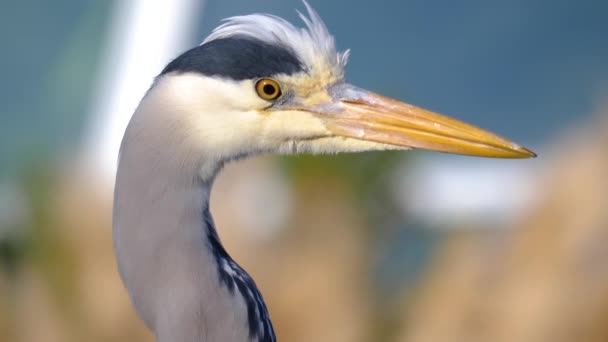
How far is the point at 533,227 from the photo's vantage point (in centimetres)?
317

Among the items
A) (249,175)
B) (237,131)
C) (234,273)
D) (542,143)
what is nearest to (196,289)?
(234,273)

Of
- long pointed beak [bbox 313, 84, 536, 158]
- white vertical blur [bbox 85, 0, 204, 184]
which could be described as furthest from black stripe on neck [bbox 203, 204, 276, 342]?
white vertical blur [bbox 85, 0, 204, 184]

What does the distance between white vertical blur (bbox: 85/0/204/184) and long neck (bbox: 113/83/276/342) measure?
4.09 meters

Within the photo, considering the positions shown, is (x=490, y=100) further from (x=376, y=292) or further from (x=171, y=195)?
(x=171, y=195)

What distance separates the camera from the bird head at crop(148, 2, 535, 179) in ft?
5.05

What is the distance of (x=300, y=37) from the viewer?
1629 mm

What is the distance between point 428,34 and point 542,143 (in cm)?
99

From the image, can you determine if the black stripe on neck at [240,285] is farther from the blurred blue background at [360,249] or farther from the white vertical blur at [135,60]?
the white vertical blur at [135,60]

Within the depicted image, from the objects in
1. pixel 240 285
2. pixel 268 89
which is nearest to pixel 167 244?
pixel 240 285

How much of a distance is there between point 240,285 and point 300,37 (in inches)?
17.2

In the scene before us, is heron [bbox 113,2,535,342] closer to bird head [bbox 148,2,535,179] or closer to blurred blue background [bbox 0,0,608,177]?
bird head [bbox 148,2,535,179]

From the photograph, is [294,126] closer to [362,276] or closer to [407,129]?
[407,129]

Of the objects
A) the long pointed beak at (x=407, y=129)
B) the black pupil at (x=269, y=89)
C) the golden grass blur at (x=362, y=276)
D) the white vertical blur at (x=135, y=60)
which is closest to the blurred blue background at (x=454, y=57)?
the white vertical blur at (x=135, y=60)

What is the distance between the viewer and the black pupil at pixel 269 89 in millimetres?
1590
